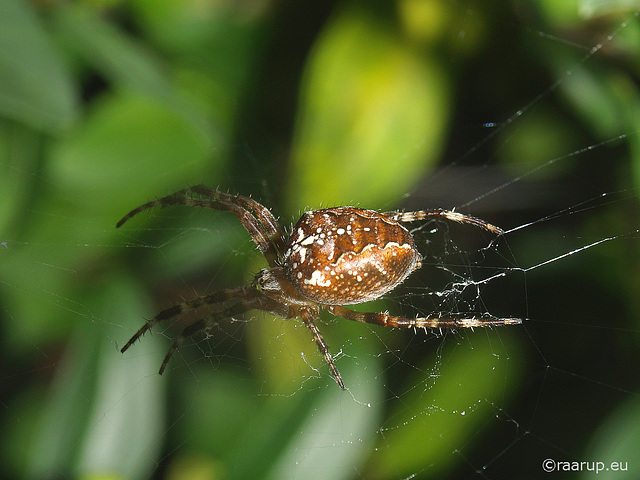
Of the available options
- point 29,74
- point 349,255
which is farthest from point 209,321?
point 29,74

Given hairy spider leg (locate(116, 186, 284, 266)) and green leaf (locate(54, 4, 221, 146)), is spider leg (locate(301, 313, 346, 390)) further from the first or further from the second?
green leaf (locate(54, 4, 221, 146))

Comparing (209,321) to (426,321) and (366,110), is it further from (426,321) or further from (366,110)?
(366,110)

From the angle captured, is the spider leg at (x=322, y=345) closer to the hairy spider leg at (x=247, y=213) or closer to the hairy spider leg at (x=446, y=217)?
the hairy spider leg at (x=247, y=213)

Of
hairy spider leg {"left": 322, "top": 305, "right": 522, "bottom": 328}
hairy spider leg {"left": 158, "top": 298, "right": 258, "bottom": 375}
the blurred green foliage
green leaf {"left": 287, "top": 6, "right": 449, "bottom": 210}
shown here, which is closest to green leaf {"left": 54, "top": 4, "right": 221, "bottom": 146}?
the blurred green foliage

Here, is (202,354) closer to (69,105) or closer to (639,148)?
(69,105)

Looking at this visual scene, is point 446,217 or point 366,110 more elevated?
point 366,110

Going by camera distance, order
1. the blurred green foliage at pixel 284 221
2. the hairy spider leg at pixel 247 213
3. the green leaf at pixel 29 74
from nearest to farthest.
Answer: the green leaf at pixel 29 74 < the blurred green foliage at pixel 284 221 < the hairy spider leg at pixel 247 213

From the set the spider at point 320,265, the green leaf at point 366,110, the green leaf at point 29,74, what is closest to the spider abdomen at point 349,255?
the spider at point 320,265

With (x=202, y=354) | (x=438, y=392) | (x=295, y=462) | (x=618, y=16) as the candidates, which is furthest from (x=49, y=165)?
(x=618, y=16)
